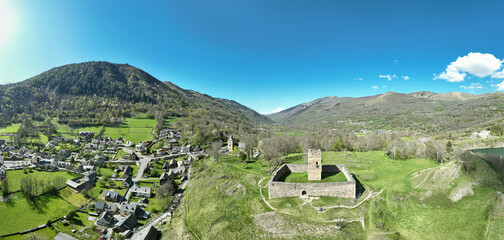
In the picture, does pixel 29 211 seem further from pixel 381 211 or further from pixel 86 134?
pixel 381 211

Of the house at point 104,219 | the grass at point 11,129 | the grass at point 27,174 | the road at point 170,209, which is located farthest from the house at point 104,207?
the grass at point 11,129

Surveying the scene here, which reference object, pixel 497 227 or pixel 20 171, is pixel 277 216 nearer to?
pixel 497 227

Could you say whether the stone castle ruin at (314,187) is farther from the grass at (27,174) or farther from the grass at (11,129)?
the grass at (11,129)

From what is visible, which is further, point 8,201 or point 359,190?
point 8,201

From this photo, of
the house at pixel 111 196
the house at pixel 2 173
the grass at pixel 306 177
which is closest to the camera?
the grass at pixel 306 177

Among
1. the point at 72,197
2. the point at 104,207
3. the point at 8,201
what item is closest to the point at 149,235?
the point at 104,207

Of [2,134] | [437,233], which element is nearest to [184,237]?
[437,233]

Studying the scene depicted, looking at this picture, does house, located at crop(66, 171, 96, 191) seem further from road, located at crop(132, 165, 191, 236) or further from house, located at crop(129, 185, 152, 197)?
road, located at crop(132, 165, 191, 236)
